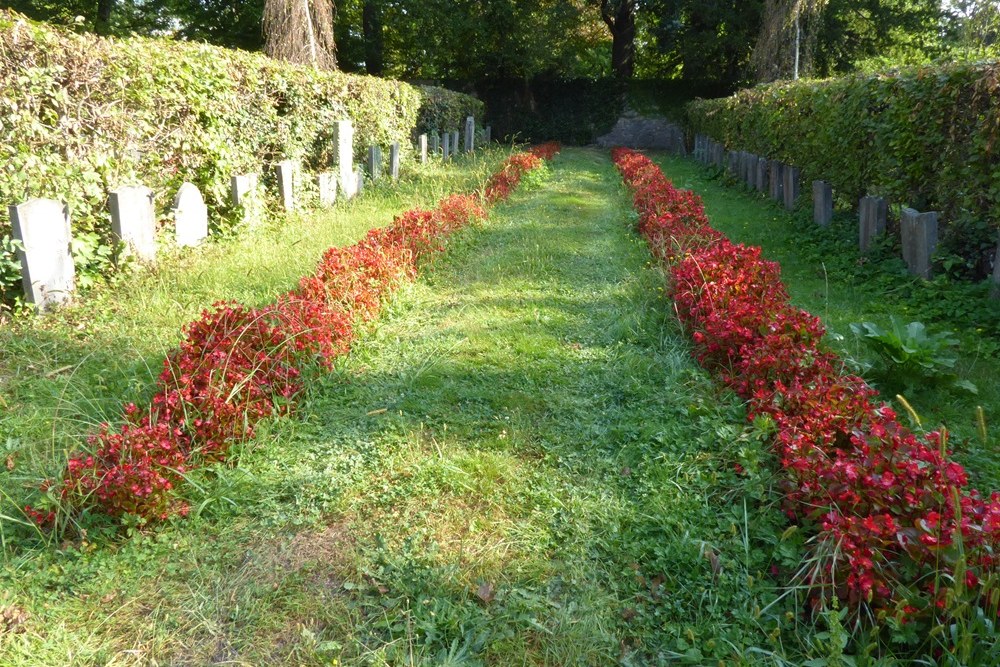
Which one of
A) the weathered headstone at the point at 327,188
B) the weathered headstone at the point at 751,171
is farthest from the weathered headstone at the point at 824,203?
the weathered headstone at the point at 327,188

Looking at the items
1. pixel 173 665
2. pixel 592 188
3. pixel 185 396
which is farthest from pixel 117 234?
pixel 592 188

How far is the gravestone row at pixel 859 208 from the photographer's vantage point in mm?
5652

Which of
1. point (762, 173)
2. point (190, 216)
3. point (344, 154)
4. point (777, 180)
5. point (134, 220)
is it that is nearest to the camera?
point (134, 220)

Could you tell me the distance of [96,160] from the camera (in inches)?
223

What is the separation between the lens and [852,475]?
7.94 feet

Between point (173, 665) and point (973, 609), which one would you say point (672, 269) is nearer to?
point (973, 609)

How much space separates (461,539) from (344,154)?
891cm

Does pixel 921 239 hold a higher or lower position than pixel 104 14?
lower

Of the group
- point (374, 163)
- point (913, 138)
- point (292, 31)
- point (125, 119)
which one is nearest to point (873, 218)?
point (913, 138)

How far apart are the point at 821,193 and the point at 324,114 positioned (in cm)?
740

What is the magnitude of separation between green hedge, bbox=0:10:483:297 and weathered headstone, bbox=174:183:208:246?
31 cm

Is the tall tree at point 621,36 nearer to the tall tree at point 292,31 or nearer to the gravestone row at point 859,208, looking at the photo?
the gravestone row at point 859,208

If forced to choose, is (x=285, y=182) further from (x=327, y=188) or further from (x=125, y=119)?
(x=125, y=119)

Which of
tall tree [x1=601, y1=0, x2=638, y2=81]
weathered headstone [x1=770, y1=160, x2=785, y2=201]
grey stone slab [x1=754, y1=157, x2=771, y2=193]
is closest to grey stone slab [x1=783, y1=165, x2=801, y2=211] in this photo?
weathered headstone [x1=770, y1=160, x2=785, y2=201]
